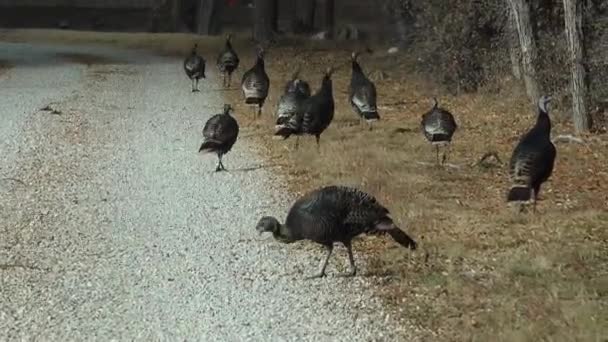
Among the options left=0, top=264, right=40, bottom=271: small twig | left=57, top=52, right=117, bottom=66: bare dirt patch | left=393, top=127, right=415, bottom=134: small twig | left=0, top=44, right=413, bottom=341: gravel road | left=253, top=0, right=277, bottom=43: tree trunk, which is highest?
left=253, top=0, right=277, bottom=43: tree trunk

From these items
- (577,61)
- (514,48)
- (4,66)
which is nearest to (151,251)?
(577,61)

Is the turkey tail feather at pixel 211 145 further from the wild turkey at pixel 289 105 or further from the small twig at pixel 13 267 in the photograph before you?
the small twig at pixel 13 267

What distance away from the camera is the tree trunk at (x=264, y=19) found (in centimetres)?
3691

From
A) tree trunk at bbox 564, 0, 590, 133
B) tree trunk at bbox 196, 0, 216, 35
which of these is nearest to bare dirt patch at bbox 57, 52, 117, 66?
tree trunk at bbox 196, 0, 216, 35

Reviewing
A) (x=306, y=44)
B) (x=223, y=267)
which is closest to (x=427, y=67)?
(x=306, y=44)

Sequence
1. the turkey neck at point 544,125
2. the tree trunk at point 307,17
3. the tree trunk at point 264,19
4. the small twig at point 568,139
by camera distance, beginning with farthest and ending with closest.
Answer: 1. the tree trunk at point 307,17
2. the tree trunk at point 264,19
3. the small twig at point 568,139
4. the turkey neck at point 544,125

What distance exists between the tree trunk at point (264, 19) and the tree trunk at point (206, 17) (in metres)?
7.90

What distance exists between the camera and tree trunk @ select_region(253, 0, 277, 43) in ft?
121

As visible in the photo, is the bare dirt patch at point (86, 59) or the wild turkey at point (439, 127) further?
the bare dirt patch at point (86, 59)

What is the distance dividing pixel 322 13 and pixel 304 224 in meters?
38.5

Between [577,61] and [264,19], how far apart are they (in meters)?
22.7

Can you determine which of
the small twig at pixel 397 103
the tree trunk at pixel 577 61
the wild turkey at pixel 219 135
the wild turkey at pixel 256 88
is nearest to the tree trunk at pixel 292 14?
the small twig at pixel 397 103

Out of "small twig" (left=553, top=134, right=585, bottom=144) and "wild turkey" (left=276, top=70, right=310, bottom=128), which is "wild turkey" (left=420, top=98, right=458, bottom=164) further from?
"small twig" (left=553, top=134, right=585, bottom=144)

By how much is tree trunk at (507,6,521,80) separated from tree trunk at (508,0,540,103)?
0.95m
